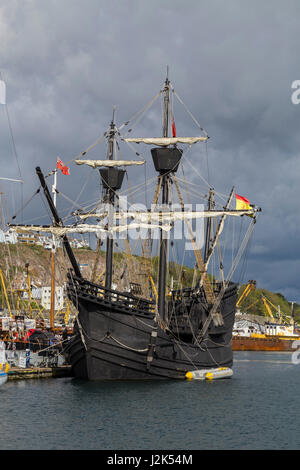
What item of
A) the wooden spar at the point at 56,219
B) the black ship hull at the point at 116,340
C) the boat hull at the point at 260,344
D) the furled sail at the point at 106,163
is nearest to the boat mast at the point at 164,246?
the black ship hull at the point at 116,340

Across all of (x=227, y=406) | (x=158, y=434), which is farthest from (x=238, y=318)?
(x=158, y=434)

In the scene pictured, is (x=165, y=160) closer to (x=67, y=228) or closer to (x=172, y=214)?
(x=172, y=214)

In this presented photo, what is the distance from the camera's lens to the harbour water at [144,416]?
82.3ft

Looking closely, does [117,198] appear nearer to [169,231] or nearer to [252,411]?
[169,231]

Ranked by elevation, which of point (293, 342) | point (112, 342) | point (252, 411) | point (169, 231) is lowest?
point (293, 342)

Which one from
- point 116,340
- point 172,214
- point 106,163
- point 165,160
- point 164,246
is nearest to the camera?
point 116,340

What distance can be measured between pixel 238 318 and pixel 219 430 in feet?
428

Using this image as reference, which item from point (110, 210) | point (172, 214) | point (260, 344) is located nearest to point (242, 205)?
point (172, 214)

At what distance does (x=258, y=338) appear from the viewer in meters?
126

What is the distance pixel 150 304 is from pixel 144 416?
52.0ft

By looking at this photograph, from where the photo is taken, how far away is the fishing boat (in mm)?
40469

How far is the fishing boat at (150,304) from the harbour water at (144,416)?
6.08 feet

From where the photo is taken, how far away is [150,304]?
45.5 meters

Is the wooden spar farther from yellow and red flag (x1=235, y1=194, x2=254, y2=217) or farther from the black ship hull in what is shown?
yellow and red flag (x1=235, y1=194, x2=254, y2=217)
